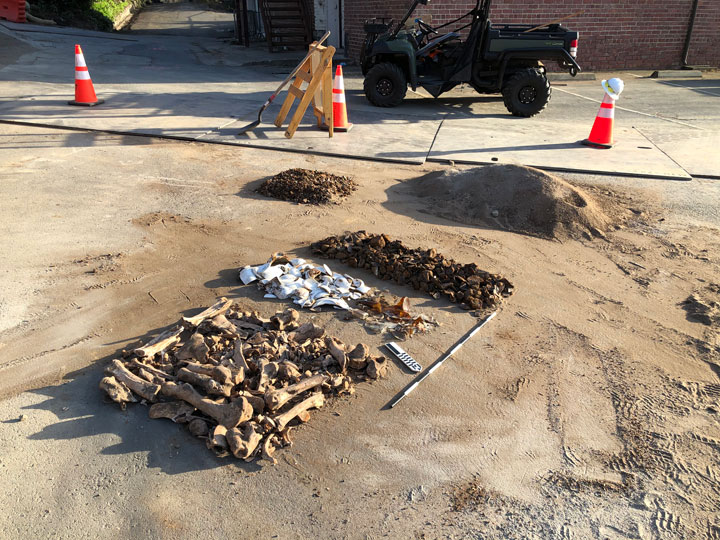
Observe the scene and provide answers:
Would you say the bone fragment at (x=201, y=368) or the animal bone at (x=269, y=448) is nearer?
the animal bone at (x=269, y=448)

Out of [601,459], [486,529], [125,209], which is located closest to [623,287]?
[601,459]

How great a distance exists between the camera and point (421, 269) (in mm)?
4555

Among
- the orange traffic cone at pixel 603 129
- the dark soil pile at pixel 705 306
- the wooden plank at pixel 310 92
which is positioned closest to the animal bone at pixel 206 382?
the dark soil pile at pixel 705 306

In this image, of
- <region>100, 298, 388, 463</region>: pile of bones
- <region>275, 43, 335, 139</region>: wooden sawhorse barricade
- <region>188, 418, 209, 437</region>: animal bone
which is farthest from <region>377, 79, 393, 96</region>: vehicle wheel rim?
<region>188, 418, 209, 437</region>: animal bone

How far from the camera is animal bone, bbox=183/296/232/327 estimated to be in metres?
3.73

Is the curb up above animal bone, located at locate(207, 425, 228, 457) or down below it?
above

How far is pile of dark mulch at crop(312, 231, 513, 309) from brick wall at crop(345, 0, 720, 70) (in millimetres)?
11172

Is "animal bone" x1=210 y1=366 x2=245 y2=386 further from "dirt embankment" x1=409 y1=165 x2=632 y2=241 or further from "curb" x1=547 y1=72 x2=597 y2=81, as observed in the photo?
"curb" x1=547 y1=72 x2=597 y2=81

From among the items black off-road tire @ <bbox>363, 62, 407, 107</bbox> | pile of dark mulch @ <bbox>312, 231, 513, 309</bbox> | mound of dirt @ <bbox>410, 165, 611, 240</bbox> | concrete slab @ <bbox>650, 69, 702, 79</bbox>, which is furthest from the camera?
concrete slab @ <bbox>650, 69, 702, 79</bbox>

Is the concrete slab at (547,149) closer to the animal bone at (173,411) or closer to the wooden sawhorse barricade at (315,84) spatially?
the wooden sawhorse barricade at (315,84)

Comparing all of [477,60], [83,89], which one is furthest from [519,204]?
[83,89]

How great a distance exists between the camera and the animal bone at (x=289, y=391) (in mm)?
3039

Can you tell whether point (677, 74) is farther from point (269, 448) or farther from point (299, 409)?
point (269, 448)

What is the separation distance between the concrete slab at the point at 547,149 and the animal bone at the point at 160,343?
503 cm
